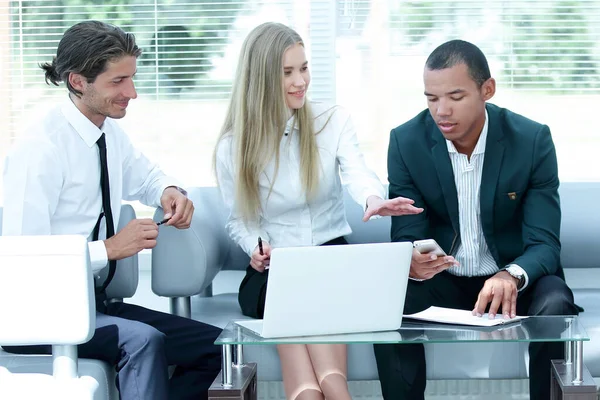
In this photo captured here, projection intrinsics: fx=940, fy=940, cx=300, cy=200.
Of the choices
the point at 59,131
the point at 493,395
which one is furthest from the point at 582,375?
the point at 59,131

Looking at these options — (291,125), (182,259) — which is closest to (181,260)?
(182,259)

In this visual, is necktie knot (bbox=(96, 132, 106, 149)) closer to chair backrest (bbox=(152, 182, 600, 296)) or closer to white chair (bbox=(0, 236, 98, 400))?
chair backrest (bbox=(152, 182, 600, 296))

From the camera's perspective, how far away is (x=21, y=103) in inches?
183

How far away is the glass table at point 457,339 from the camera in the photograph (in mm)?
2057

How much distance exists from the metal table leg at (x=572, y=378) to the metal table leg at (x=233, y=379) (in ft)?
2.32

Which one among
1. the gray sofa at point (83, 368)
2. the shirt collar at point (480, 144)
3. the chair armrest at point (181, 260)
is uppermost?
the shirt collar at point (480, 144)

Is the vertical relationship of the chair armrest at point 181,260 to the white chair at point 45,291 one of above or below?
below

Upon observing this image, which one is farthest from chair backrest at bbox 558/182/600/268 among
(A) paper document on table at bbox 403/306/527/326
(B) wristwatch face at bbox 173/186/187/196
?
(B) wristwatch face at bbox 173/186/187/196

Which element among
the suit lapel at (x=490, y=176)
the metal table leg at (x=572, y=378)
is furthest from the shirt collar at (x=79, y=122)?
the metal table leg at (x=572, y=378)

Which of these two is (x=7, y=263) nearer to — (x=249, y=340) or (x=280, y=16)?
(x=249, y=340)

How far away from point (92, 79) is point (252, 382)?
40.7 inches

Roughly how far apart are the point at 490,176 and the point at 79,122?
1222 mm

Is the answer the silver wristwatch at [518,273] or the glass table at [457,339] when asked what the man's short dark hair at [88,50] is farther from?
the silver wristwatch at [518,273]

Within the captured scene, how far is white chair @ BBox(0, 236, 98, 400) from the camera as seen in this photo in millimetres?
2023
